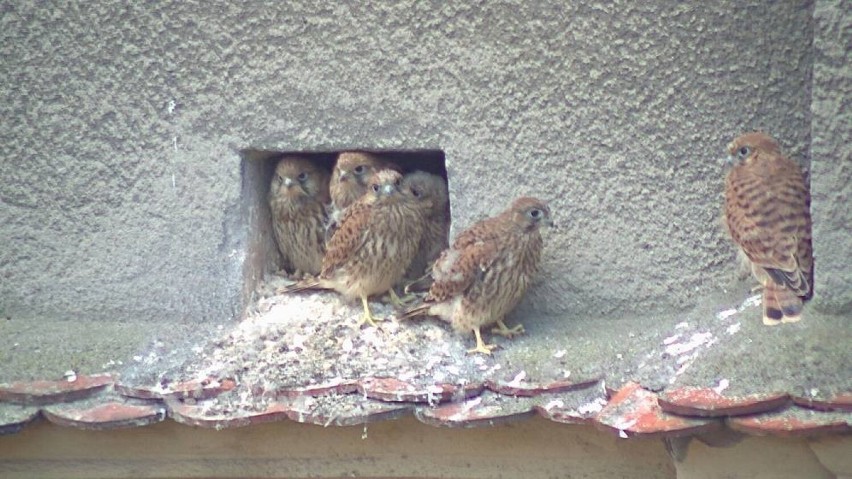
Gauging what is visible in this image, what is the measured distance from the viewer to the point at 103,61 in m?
4.76

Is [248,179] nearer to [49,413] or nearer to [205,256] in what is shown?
[205,256]

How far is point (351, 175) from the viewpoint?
524 cm

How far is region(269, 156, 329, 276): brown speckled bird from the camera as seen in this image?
5254 millimetres

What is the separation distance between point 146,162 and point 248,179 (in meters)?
0.33

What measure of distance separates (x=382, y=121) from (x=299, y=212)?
791mm

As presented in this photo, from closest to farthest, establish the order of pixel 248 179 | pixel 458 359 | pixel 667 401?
pixel 667 401 < pixel 458 359 < pixel 248 179

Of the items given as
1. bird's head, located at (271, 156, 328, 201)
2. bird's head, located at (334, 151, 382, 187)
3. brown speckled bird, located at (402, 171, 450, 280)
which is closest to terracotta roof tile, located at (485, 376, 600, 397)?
brown speckled bird, located at (402, 171, 450, 280)

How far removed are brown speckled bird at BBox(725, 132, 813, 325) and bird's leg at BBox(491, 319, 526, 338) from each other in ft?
2.36

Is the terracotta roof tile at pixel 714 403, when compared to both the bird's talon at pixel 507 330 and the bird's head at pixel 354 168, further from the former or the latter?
the bird's head at pixel 354 168

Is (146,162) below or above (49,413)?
above

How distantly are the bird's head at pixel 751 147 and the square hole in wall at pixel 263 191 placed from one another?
97 centimetres

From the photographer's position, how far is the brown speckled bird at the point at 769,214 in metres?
4.22

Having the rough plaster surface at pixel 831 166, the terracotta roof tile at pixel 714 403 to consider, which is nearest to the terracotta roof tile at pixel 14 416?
the terracotta roof tile at pixel 714 403

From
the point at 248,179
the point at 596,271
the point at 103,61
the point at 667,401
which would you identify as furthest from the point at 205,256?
the point at 667,401
